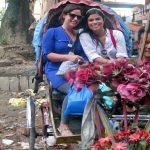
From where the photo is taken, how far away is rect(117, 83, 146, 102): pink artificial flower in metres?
2.46

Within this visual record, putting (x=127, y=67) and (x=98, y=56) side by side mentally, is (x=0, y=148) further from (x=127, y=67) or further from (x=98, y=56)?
(x=127, y=67)

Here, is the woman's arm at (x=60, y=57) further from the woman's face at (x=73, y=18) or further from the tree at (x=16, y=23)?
the tree at (x=16, y=23)

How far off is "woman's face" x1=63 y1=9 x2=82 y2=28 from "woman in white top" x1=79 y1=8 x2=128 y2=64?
0.33ft

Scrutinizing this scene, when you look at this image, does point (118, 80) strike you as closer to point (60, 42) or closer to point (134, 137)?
point (134, 137)

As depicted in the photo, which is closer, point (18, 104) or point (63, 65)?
point (63, 65)

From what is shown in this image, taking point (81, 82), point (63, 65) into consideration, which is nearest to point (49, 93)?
point (63, 65)

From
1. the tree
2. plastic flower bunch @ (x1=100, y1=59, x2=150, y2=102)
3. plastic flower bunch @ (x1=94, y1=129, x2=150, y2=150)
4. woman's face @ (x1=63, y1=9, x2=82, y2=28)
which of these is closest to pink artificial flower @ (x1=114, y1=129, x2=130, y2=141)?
plastic flower bunch @ (x1=94, y1=129, x2=150, y2=150)

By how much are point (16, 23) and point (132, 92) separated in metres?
8.20

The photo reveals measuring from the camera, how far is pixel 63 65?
4.31m

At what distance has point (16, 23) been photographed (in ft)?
33.8

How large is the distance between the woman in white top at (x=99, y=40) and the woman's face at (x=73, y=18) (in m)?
0.10

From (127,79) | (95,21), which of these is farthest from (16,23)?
(127,79)

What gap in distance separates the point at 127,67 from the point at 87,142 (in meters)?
0.75

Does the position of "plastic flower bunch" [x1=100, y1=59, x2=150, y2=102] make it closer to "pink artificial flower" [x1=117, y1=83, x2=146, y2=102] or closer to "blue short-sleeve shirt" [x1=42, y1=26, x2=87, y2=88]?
"pink artificial flower" [x1=117, y1=83, x2=146, y2=102]
